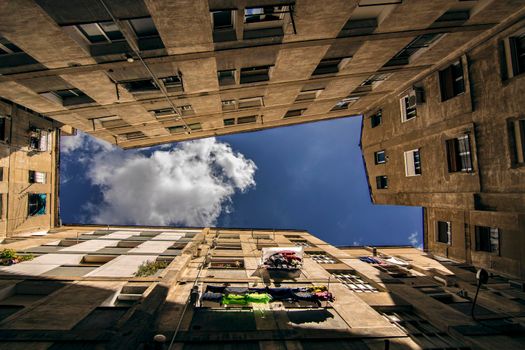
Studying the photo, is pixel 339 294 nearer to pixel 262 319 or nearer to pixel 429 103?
pixel 262 319

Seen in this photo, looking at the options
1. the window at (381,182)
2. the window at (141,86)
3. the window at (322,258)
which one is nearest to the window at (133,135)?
the window at (141,86)

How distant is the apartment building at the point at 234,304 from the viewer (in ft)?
39.2

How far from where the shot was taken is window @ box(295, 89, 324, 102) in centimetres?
2345

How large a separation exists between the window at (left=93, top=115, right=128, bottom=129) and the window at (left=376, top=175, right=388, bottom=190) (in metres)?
24.4

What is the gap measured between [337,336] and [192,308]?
269 inches

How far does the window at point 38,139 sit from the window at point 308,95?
2550 centimetres

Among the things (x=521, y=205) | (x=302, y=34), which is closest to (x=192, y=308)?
(x=302, y=34)

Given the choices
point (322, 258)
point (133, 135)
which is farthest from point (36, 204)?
point (322, 258)

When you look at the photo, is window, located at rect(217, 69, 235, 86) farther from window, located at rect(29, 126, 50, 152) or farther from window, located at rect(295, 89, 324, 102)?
window, located at rect(29, 126, 50, 152)

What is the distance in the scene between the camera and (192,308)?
1439cm

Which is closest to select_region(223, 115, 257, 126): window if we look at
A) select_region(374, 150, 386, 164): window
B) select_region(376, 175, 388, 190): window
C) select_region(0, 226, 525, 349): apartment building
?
select_region(0, 226, 525, 349): apartment building

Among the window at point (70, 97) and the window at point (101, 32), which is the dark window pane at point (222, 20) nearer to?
the window at point (101, 32)

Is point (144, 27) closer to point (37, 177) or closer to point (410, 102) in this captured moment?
point (410, 102)

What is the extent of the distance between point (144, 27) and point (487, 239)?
80.6ft
